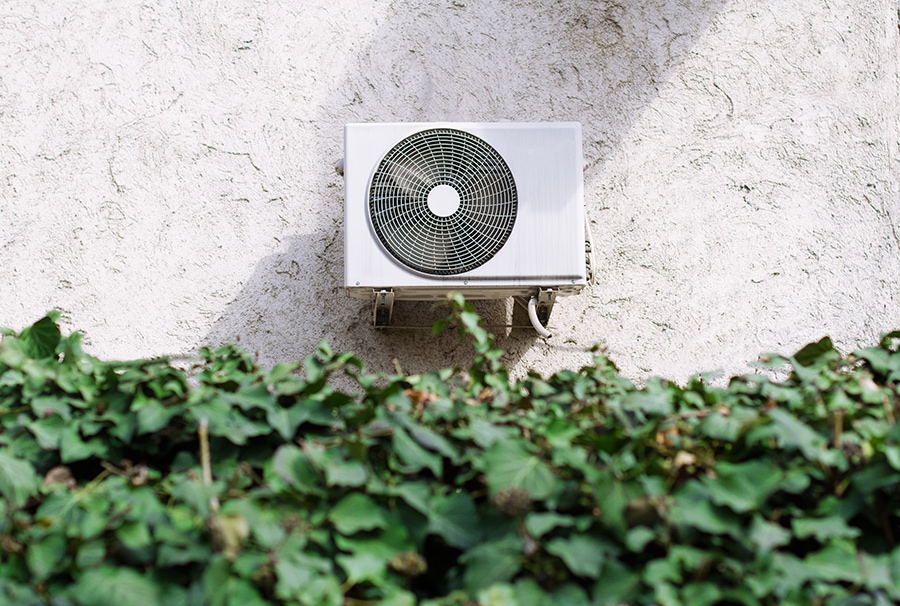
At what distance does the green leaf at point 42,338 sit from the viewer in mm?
1806

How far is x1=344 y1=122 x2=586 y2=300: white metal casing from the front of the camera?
2375 mm

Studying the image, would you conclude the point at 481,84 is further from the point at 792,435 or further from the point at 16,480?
the point at 16,480

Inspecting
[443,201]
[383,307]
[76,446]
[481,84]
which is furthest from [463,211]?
[76,446]

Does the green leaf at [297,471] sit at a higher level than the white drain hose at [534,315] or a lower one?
lower

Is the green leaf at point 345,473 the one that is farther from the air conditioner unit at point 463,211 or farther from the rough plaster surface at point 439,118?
the rough plaster surface at point 439,118

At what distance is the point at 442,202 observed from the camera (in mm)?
2381

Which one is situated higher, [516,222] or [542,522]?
[516,222]

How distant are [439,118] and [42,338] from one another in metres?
1.40

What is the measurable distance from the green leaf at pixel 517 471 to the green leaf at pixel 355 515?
184mm

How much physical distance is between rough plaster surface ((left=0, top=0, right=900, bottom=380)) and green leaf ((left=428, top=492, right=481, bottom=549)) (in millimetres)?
1183

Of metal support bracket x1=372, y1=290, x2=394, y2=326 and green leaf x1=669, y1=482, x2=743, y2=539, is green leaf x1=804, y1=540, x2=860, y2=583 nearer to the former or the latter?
green leaf x1=669, y1=482, x2=743, y2=539

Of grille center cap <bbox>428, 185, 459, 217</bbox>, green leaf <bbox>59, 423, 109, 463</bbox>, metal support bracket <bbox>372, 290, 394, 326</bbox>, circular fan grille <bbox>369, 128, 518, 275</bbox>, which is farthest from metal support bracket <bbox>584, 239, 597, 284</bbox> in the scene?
green leaf <bbox>59, 423, 109, 463</bbox>

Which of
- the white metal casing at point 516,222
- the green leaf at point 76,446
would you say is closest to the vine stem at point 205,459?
the green leaf at point 76,446

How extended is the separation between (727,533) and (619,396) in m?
0.39
